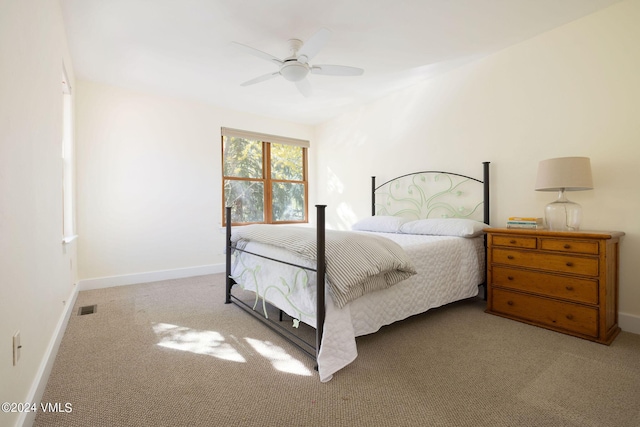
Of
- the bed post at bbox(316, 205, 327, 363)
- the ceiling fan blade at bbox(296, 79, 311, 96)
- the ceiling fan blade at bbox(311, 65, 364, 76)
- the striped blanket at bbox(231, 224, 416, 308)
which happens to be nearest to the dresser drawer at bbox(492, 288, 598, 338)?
the striped blanket at bbox(231, 224, 416, 308)

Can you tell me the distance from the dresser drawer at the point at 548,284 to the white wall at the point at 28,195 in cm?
294

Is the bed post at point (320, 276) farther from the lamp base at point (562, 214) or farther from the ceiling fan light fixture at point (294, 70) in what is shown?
the lamp base at point (562, 214)

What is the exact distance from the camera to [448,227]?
110 inches

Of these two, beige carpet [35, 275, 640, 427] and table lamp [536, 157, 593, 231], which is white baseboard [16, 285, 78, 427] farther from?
table lamp [536, 157, 593, 231]

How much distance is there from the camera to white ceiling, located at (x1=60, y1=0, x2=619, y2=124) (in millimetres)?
2178

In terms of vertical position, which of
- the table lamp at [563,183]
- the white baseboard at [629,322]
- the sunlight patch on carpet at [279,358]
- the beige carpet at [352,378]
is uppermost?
the table lamp at [563,183]

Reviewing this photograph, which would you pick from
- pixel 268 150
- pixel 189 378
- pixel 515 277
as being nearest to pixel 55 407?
pixel 189 378

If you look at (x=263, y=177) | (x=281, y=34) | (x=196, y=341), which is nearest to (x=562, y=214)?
Result: (x=281, y=34)

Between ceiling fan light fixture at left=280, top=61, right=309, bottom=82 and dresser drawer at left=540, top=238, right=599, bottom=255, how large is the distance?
7.52 ft

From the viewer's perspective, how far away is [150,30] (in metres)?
2.43

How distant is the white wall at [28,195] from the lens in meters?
1.08

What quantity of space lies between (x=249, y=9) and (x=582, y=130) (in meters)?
2.75

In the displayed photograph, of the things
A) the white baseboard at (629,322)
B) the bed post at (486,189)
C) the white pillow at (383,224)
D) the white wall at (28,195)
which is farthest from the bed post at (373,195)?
the white wall at (28,195)

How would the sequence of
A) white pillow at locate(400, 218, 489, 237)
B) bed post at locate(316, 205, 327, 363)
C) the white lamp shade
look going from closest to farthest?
1. bed post at locate(316, 205, 327, 363)
2. the white lamp shade
3. white pillow at locate(400, 218, 489, 237)
